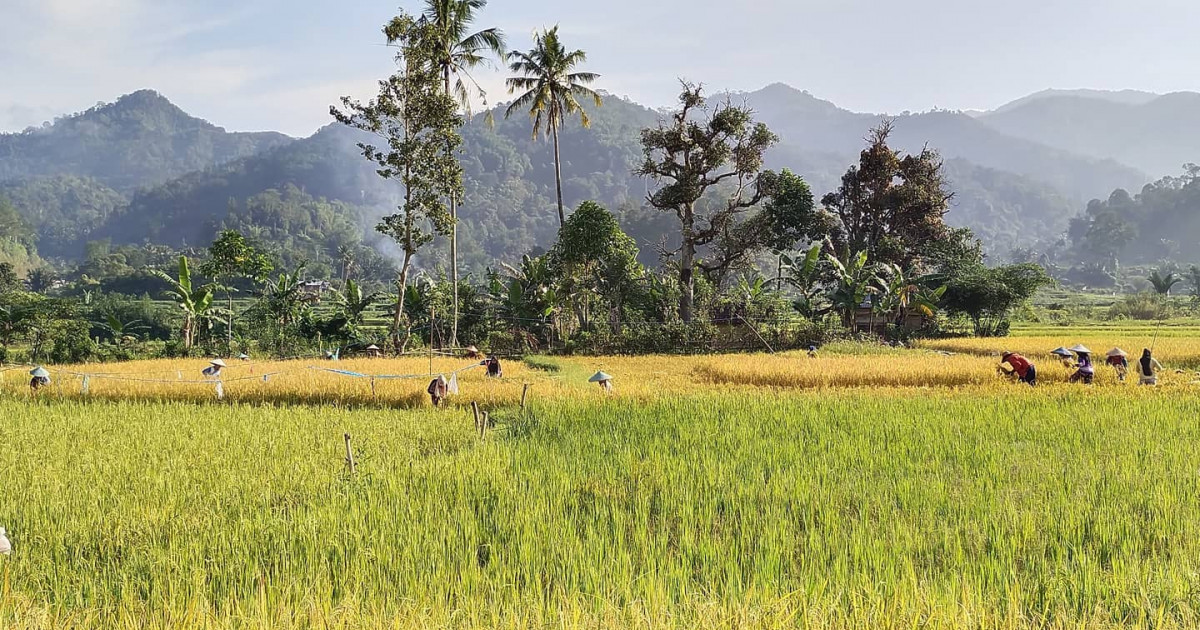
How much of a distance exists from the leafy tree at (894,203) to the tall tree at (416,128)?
16630 mm

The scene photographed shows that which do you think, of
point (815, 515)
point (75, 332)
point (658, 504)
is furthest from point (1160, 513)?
point (75, 332)

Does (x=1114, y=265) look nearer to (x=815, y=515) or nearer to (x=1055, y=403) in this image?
(x=1055, y=403)

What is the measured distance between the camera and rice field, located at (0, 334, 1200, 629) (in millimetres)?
3305

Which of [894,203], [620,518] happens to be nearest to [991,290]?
[894,203]

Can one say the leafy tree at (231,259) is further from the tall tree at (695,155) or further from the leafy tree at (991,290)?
the leafy tree at (991,290)

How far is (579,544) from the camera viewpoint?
13.3ft

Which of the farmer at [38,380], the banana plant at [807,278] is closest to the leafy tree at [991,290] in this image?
the banana plant at [807,278]

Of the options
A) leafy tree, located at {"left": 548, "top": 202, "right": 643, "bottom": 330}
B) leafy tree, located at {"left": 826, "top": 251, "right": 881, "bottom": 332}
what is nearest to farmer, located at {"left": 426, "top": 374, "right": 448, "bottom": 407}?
leafy tree, located at {"left": 548, "top": 202, "right": 643, "bottom": 330}

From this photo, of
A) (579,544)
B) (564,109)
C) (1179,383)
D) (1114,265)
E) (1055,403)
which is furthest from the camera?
(1114,265)

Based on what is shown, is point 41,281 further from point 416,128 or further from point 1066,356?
point 1066,356

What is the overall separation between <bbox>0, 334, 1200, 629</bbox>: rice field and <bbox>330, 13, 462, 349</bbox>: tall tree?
38.6 ft

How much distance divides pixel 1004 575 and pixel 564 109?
24004 mm

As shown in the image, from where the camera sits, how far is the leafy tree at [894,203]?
2727 centimetres

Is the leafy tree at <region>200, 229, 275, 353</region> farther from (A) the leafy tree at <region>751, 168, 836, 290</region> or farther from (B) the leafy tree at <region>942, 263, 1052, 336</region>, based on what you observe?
(B) the leafy tree at <region>942, 263, 1052, 336</region>
